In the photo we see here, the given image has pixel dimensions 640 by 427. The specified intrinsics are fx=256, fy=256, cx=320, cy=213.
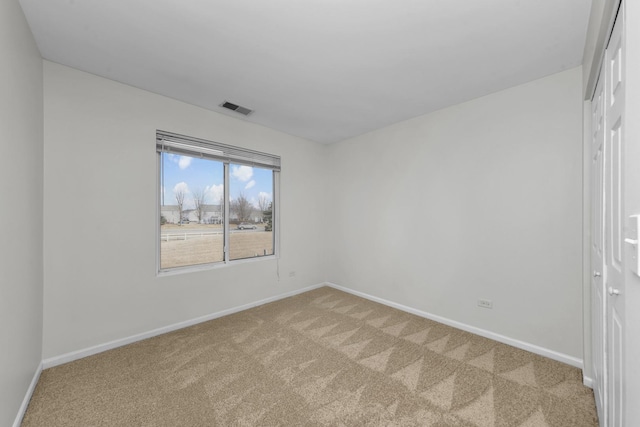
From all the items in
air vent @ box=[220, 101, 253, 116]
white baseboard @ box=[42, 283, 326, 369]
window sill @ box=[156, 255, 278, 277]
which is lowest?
white baseboard @ box=[42, 283, 326, 369]

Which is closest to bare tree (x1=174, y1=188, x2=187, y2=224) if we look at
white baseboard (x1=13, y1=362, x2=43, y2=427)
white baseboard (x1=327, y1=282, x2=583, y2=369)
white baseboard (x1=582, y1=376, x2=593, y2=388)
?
white baseboard (x1=13, y1=362, x2=43, y2=427)

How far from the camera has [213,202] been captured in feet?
11.3

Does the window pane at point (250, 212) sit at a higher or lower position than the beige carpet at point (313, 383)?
higher

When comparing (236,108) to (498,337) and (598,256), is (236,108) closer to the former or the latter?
(598,256)

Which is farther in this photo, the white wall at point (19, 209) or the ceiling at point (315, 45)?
the ceiling at point (315, 45)

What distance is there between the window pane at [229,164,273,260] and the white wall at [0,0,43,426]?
186cm

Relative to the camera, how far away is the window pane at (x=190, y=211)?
3000 millimetres

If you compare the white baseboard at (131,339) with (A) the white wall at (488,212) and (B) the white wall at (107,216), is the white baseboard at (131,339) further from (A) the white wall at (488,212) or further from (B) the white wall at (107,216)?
(A) the white wall at (488,212)

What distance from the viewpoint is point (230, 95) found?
2.82 metres

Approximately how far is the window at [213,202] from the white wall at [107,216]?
0.56 feet

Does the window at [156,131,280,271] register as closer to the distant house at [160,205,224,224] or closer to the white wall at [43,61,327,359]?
the distant house at [160,205,224,224]

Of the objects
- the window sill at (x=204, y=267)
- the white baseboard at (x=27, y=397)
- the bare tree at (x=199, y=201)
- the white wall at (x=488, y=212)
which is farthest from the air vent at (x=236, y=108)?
the white baseboard at (x=27, y=397)

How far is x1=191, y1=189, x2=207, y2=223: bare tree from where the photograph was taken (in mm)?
3260

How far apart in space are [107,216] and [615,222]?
3715 mm
